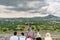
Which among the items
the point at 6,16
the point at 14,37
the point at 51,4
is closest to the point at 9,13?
the point at 6,16

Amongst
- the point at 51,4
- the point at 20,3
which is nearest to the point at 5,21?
the point at 20,3

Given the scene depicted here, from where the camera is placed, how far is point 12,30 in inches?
226

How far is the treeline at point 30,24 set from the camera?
5.74 metres

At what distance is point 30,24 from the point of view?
5750 mm

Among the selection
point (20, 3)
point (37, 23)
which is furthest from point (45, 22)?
point (20, 3)

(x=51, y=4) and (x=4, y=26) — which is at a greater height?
(x=51, y=4)

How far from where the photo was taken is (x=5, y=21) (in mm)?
5750

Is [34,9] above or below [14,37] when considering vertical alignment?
above

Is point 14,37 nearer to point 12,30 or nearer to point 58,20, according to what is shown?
point 12,30

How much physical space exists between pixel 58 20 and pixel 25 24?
2.07 ft

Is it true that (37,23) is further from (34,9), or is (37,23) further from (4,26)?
(4,26)

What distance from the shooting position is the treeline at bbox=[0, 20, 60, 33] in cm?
574

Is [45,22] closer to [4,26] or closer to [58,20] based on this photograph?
[58,20]

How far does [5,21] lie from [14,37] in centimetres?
35
